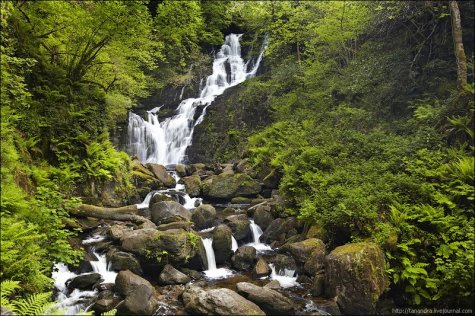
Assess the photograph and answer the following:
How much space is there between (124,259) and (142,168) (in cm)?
911

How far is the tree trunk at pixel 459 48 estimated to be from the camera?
10.9 metres

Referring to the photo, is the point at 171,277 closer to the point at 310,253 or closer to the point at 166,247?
the point at 166,247

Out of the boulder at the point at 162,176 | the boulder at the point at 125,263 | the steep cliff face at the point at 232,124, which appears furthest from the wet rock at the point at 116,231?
the steep cliff face at the point at 232,124

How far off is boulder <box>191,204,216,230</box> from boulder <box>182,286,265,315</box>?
202 inches

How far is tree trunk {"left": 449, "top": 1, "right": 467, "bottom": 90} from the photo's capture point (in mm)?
10930

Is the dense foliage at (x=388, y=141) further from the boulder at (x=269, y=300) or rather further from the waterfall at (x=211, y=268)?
the waterfall at (x=211, y=268)

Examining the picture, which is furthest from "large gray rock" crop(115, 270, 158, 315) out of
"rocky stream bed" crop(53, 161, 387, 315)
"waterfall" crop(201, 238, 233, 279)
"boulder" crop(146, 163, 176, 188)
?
"boulder" crop(146, 163, 176, 188)

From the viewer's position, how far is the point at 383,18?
14461 mm

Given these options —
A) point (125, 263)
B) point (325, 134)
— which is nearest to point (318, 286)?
point (125, 263)

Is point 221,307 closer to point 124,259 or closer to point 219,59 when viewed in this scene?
point 124,259

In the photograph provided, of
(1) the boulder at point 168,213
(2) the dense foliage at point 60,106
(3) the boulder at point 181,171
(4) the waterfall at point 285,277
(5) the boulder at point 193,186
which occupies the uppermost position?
(2) the dense foliage at point 60,106

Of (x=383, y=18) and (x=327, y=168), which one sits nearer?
(x=327, y=168)

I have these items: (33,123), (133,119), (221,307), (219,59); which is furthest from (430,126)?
(219,59)

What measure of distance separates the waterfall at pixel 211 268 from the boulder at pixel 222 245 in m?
0.16
